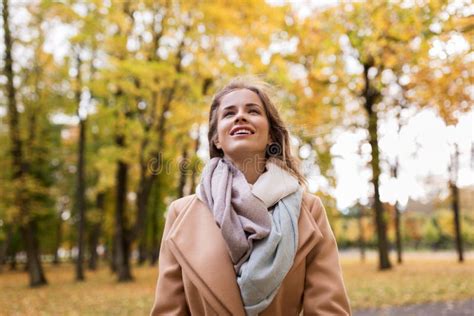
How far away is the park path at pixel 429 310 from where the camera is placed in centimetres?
797

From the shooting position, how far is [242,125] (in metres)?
2.04

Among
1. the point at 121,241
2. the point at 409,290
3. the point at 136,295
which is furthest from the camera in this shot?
the point at 121,241

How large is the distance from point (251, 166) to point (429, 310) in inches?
304

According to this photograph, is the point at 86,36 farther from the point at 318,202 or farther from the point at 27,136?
the point at 318,202

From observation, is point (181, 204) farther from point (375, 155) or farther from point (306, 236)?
point (375, 155)

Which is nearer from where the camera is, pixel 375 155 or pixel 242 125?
pixel 242 125

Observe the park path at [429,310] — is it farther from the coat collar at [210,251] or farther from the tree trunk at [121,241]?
the tree trunk at [121,241]

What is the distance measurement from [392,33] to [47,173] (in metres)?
23.5

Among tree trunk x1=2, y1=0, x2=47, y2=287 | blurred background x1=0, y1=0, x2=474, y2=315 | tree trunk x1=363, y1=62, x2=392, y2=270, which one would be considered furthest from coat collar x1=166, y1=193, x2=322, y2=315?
tree trunk x1=2, y1=0, x2=47, y2=287

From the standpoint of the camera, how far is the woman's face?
2033mm

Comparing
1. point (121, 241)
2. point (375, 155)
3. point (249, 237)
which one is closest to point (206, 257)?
point (249, 237)

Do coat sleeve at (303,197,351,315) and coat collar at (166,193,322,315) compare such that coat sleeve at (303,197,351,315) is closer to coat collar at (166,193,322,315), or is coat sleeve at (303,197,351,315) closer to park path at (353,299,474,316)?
coat collar at (166,193,322,315)

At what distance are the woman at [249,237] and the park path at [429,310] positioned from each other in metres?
7.03

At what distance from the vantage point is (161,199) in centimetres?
2881
